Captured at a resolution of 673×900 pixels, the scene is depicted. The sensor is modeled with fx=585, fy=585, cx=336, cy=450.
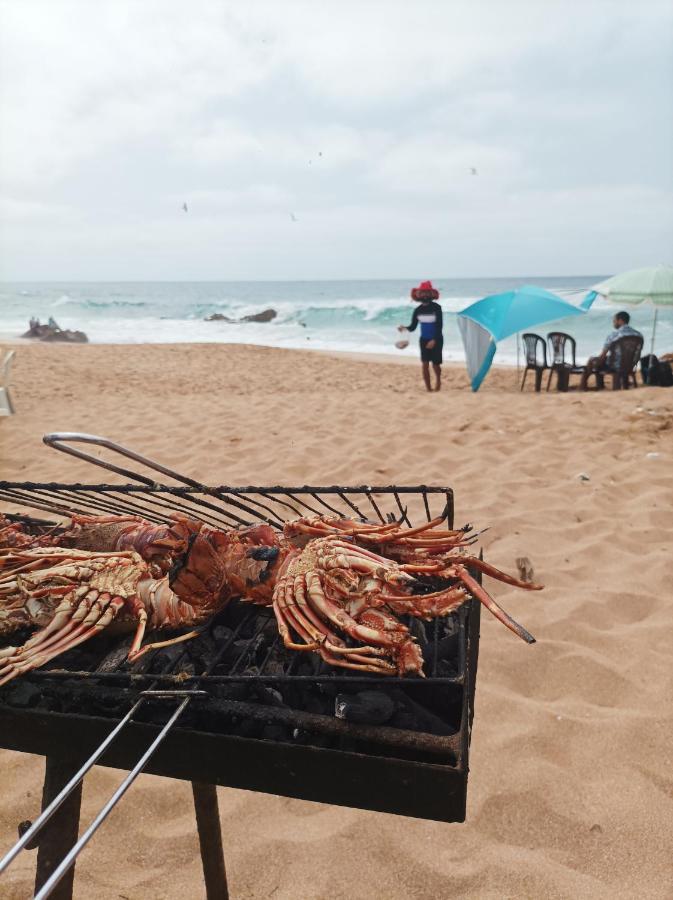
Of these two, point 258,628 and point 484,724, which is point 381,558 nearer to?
point 258,628

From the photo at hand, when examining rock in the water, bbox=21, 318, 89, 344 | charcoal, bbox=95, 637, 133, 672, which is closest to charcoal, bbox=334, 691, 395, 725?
charcoal, bbox=95, 637, 133, 672

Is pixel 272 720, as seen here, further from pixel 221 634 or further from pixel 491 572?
pixel 491 572

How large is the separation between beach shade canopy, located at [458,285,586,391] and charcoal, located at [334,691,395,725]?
30.6 ft

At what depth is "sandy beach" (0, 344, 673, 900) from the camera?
1.99 metres

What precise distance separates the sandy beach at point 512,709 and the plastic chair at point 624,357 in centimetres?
361

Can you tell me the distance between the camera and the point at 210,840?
6.06 feet

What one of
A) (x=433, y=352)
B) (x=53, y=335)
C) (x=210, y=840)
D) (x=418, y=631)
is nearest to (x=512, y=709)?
(x=418, y=631)

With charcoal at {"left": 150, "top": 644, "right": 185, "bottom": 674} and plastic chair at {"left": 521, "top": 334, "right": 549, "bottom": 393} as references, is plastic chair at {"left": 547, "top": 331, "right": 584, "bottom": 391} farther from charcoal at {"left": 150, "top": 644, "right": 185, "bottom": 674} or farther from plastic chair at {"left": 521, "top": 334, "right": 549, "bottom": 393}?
charcoal at {"left": 150, "top": 644, "right": 185, "bottom": 674}

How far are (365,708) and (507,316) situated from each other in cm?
988

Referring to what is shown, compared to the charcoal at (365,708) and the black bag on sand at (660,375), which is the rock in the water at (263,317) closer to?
the black bag on sand at (660,375)

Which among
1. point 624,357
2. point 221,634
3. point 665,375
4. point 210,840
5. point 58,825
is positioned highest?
point 221,634

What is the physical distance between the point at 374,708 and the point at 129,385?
10.9m

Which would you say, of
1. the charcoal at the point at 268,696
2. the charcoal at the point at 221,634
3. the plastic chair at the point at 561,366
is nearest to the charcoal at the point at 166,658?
the charcoal at the point at 221,634

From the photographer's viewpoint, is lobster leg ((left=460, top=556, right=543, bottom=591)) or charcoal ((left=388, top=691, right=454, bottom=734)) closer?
charcoal ((left=388, top=691, right=454, bottom=734))
